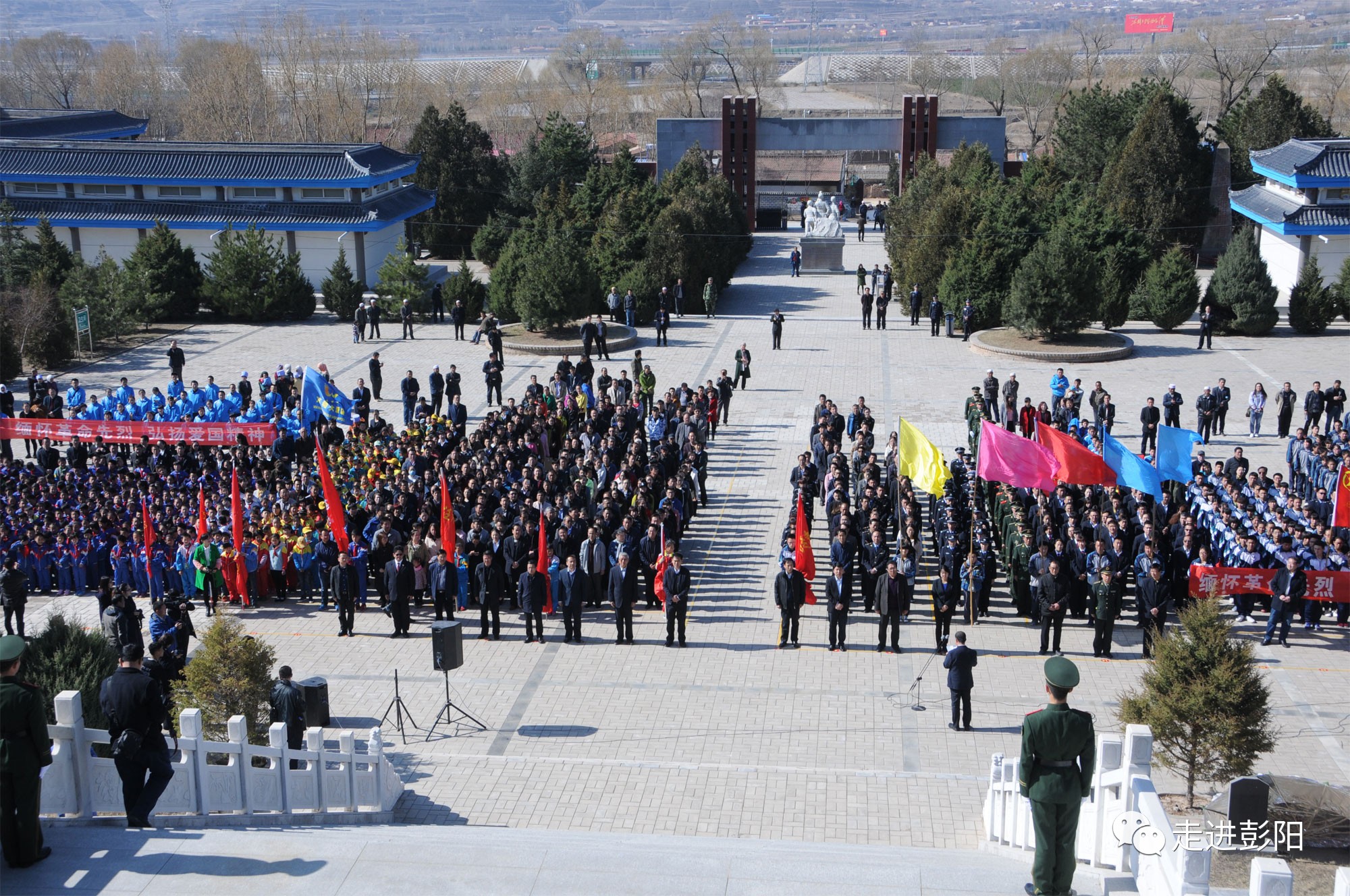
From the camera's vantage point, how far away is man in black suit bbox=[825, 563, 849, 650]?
15547 mm

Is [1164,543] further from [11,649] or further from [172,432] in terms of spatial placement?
[172,432]

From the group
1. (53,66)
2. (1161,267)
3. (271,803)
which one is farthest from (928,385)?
(53,66)

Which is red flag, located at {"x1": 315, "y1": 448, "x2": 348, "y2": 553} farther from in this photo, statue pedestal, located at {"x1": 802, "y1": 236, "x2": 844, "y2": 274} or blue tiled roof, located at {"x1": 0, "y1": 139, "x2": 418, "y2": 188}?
statue pedestal, located at {"x1": 802, "y1": 236, "x2": 844, "y2": 274}

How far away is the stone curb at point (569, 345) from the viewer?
34.3 m

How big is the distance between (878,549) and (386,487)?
721 centimetres

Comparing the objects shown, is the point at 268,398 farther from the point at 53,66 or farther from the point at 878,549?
the point at 53,66

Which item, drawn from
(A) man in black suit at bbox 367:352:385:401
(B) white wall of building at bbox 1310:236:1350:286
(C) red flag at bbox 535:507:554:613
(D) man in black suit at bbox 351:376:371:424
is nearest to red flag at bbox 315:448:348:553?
(C) red flag at bbox 535:507:554:613

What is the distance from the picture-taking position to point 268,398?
24734 millimetres

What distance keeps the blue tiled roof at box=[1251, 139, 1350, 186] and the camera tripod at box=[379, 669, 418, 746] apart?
1373 inches

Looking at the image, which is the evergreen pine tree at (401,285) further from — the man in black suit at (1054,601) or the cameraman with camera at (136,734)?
the cameraman with camera at (136,734)

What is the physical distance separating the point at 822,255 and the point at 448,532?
34.0 metres

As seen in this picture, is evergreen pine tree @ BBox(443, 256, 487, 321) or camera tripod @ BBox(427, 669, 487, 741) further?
evergreen pine tree @ BBox(443, 256, 487, 321)

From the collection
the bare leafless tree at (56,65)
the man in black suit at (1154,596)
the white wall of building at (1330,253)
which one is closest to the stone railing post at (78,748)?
the man in black suit at (1154,596)

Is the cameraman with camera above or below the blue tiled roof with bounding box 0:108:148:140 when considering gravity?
below
